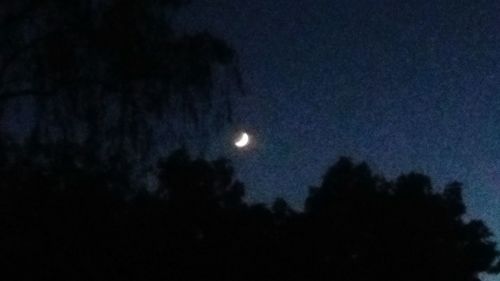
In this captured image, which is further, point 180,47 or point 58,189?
point 58,189

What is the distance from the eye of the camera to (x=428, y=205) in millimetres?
34438

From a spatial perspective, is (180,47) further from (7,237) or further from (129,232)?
(129,232)

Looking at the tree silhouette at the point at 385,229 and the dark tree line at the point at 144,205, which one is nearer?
the dark tree line at the point at 144,205

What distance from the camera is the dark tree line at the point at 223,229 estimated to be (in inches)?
750

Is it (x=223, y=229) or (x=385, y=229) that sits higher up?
(x=385, y=229)

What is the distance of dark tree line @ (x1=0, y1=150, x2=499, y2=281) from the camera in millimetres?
19047

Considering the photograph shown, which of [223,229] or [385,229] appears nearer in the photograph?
[223,229]

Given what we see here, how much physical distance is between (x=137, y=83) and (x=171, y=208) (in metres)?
7.57

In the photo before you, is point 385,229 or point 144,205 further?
point 385,229

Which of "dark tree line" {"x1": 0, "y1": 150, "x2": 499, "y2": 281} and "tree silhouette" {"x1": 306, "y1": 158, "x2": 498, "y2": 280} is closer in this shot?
"dark tree line" {"x1": 0, "y1": 150, "x2": 499, "y2": 281}

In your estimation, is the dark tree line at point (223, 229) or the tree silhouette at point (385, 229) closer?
the dark tree line at point (223, 229)

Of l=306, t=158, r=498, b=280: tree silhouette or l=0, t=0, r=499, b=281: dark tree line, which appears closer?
l=0, t=0, r=499, b=281: dark tree line

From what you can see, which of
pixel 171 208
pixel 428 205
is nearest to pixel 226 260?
pixel 171 208

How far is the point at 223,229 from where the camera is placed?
2622 cm
